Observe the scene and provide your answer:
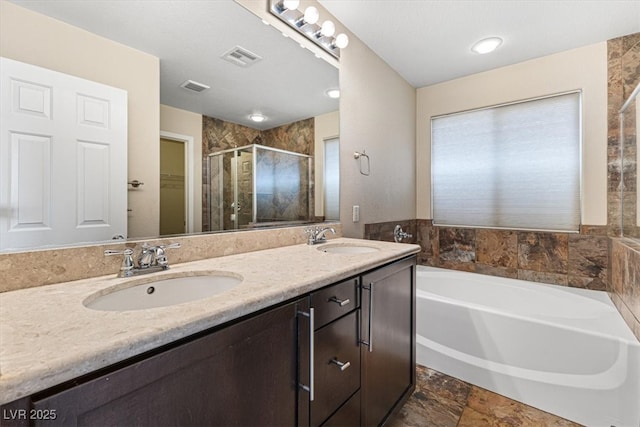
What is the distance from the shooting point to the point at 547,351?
63.4 inches

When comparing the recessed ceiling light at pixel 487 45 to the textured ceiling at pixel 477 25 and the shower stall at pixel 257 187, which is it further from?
the shower stall at pixel 257 187

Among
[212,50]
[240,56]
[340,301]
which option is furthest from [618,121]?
[212,50]

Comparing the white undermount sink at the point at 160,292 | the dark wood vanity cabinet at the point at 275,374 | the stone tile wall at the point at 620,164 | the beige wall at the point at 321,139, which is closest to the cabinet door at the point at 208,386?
the dark wood vanity cabinet at the point at 275,374

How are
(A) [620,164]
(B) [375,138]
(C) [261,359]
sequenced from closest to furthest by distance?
(C) [261,359]
(A) [620,164]
(B) [375,138]

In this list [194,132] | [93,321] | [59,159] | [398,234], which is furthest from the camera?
[398,234]

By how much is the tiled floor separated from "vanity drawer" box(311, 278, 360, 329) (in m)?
0.91

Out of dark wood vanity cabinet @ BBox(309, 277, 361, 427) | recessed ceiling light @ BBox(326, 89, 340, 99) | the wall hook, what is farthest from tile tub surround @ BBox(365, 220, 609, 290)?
dark wood vanity cabinet @ BBox(309, 277, 361, 427)

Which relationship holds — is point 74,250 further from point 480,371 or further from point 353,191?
point 480,371

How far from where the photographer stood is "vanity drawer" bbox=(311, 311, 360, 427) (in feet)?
3.20

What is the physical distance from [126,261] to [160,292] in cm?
15

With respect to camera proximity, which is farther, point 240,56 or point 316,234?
point 316,234

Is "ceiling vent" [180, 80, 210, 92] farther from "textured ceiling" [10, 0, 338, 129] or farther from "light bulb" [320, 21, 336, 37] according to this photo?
"light bulb" [320, 21, 336, 37]

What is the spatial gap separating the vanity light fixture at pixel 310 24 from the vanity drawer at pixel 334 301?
152cm

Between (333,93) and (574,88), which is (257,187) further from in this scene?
(574,88)
